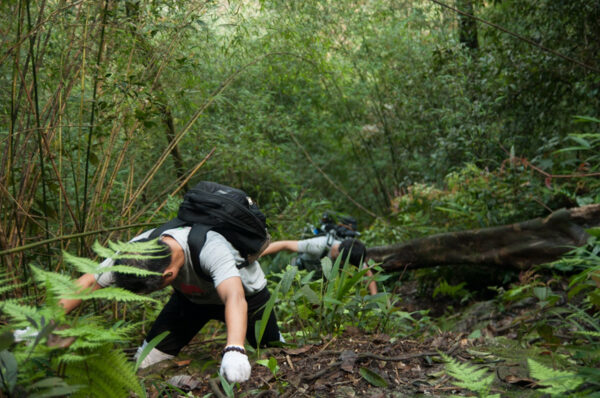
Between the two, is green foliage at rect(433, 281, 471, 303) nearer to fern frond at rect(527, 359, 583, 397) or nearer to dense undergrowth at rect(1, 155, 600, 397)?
dense undergrowth at rect(1, 155, 600, 397)

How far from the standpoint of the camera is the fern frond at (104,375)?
3.98 feet

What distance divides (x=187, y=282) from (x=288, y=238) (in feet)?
10.8

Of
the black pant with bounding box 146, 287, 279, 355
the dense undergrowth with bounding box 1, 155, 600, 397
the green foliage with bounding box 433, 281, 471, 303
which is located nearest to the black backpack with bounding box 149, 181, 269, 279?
the dense undergrowth with bounding box 1, 155, 600, 397

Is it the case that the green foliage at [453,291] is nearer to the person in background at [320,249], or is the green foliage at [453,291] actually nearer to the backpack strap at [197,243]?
the person in background at [320,249]

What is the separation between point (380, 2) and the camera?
8.80 metres

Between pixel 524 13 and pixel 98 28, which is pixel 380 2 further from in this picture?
pixel 98 28

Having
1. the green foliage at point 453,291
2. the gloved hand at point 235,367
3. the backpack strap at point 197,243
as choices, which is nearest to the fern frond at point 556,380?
the gloved hand at point 235,367

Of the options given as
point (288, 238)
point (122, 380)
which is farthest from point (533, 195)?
point (122, 380)

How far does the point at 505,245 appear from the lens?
485 centimetres

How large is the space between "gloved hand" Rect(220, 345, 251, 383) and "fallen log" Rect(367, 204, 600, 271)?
7.73ft

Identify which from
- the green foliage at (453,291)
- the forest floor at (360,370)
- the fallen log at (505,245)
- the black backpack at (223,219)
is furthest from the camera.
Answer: the green foliage at (453,291)

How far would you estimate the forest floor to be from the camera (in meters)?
1.89

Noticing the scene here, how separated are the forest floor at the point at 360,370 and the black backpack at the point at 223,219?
61 cm

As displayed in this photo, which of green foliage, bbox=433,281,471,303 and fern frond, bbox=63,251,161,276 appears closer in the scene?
fern frond, bbox=63,251,161,276
